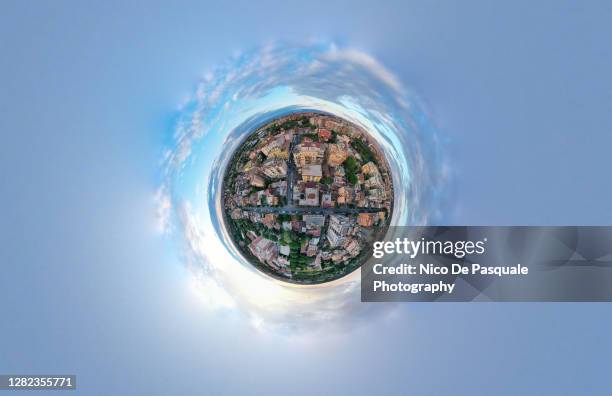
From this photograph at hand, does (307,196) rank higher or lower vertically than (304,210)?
higher

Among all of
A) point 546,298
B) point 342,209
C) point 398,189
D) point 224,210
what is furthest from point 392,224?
point 224,210

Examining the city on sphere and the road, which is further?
the road

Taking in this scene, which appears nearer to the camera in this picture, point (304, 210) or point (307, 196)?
point (307, 196)

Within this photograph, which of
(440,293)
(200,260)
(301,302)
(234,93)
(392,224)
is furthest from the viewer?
(392,224)

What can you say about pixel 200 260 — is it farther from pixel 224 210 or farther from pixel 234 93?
pixel 234 93

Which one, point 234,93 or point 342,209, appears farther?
point 342,209

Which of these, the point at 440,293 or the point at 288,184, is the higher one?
the point at 288,184

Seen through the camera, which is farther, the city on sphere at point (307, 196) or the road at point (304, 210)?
the road at point (304, 210)

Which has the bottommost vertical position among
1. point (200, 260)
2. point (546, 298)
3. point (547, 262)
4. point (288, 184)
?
point (546, 298)
